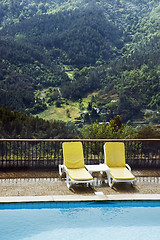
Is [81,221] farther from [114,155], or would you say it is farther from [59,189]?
[114,155]

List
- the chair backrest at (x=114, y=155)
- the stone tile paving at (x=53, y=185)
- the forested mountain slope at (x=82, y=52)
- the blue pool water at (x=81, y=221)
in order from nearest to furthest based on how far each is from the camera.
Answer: the blue pool water at (x=81, y=221) → the stone tile paving at (x=53, y=185) → the chair backrest at (x=114, y=155) → the forested mountain slope at (x=82, y=52)

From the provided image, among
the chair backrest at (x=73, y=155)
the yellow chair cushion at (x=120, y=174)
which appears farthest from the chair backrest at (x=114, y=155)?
the chair backrest at (x=73, y=155)

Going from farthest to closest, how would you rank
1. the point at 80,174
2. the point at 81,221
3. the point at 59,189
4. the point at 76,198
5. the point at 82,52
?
the point at 82,52
the point at 80,174
the point at 59,189
the point at 76,198
the point at 81,221

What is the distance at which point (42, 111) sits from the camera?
1451 inches

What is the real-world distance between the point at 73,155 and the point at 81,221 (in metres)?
1.65

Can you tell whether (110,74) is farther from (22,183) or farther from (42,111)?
(22,183)

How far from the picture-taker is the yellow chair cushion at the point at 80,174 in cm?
580

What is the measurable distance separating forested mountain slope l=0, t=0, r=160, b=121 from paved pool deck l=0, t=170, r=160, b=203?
1077 inches

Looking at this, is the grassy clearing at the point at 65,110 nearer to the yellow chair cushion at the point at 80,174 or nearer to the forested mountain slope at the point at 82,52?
the forested mountain slope at the point at 82,52

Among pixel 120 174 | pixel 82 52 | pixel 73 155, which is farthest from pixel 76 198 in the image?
pixel 82 52

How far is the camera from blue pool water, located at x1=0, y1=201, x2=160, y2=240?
4871 mm

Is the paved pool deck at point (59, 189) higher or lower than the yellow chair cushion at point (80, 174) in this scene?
lower

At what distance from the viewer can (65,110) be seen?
3816 cm

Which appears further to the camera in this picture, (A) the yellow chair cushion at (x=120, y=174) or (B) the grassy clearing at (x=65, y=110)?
(B) the grassy clearing at (x=65, y=110)
